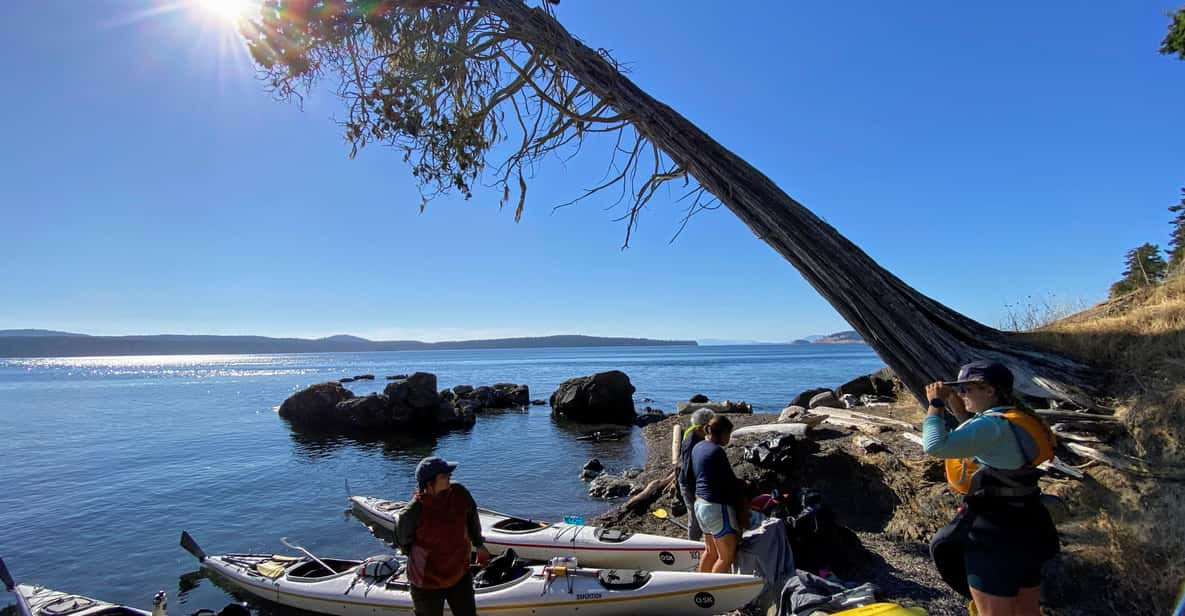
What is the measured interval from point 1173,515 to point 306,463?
2358 centimetres

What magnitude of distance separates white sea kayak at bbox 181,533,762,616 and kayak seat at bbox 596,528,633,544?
1.33 m

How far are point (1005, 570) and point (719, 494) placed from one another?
275cm

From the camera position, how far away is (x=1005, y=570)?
9.37 ft

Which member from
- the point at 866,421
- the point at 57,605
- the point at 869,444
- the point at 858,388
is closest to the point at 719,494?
the point at 869,444

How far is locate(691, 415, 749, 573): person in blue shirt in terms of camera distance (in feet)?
17.7

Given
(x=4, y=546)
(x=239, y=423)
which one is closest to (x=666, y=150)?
(x=4, y=546)

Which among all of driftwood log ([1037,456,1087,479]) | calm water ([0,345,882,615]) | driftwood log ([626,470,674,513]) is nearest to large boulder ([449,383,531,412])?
calm water ([0,345,882,615])

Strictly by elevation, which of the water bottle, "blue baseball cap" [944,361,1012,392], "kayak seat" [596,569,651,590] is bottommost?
"kayak seat" [596,569,651,590]

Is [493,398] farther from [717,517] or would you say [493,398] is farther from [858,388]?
[717,517]

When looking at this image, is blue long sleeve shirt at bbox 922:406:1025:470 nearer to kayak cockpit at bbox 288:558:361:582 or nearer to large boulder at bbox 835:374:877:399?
kayak cockpit at bbox 288:558:361:582

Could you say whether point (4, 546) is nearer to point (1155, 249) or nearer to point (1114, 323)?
point (1114, 323)

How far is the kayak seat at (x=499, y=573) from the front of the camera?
255 inches

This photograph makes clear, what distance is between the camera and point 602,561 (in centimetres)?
771

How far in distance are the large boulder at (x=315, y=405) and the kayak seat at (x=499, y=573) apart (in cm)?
2915
